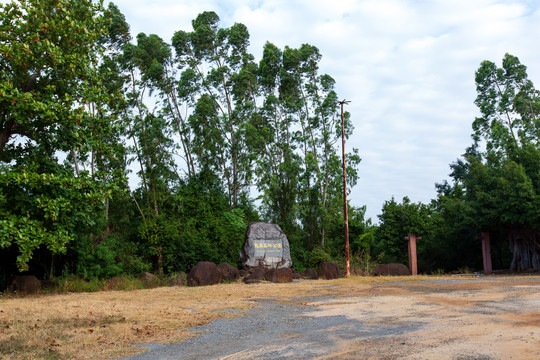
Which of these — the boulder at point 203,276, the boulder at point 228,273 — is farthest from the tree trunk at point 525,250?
the boulder at point 203,276

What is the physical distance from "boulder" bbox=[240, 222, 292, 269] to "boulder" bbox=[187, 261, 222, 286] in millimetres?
3394

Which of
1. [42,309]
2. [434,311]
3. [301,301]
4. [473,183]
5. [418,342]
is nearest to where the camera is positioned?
[418,342]

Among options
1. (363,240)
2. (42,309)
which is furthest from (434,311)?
(363,240)

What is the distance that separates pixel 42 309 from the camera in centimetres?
949

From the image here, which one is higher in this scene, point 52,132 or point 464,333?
point 52,132

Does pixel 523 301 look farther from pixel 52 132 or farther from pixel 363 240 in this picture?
pixel 363 240

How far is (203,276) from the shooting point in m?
16.9

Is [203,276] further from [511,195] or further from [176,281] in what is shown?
[511,195]

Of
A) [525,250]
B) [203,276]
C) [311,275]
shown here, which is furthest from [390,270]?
[203,276]

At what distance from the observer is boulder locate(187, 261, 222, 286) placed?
16.8 meters

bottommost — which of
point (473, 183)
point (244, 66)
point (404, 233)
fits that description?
point (404, 233)

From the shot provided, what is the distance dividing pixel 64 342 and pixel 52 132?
10.2 meters

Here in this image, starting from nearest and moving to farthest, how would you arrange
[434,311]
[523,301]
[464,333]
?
[464,333]
[434,311]
[523,301]

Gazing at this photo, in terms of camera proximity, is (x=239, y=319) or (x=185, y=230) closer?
(x=239, y=319)
